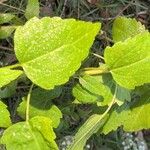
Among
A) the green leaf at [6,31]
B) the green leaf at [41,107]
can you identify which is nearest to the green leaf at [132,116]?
the green leaf at [41,107]

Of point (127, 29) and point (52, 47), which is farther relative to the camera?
point (127, 29)

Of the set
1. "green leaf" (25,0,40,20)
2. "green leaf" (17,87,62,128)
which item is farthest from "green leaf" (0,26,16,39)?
"green leaf" (17,87,62,128)

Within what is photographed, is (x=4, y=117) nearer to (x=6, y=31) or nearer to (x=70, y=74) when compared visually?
(x=70, y=74)

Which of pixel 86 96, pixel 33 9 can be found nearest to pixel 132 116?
pixel 86 96

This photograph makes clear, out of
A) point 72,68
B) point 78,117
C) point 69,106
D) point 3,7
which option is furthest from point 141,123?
point 3,7

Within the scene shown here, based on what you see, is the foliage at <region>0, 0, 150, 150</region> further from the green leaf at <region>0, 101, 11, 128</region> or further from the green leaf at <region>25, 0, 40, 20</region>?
the green leaf at <region>25, 0, 40, 20</region>

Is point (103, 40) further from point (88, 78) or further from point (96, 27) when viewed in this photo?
point (96, 27)

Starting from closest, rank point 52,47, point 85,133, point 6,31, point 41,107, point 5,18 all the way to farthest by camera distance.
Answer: point 52,47
point 85,133
point 41,107
point 6,31
point 5,18
